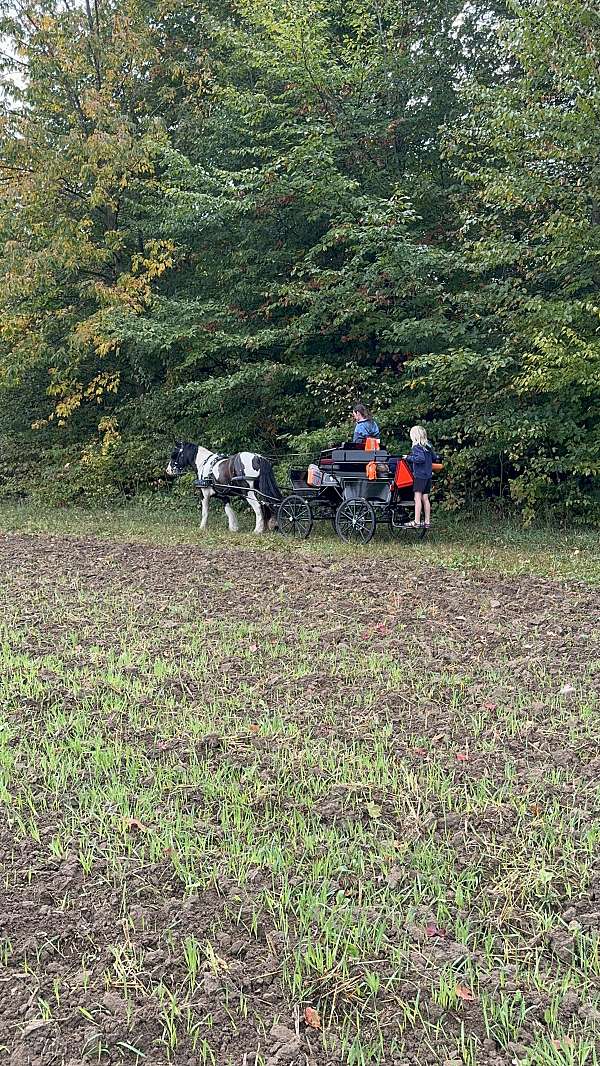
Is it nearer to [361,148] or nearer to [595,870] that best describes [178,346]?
[361,148]

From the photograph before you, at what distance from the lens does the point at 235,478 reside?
12656 millimetres

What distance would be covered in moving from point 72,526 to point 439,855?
487 inches

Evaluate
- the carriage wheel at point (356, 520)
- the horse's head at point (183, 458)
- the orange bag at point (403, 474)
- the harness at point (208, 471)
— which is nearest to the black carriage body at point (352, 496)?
the carriage wheel at point (356, 520)

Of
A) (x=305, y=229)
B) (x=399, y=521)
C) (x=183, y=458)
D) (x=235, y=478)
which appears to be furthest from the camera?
(x=305, y=229)

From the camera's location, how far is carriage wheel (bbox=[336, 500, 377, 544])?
11.1 m

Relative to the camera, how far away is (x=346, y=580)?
8.55m

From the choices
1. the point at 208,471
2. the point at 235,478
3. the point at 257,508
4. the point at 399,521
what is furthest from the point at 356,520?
the point at 208,471

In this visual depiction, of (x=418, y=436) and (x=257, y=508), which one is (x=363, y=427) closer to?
(x=418, y=436)

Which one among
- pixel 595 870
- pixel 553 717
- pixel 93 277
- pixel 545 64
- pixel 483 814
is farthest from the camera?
pixel 93 277

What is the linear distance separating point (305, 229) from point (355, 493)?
664 centimetres

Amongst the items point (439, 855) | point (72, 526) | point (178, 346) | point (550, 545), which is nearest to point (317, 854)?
point (439, 855)

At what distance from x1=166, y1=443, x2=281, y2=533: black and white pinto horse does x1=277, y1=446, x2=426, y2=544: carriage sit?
42 centimetres

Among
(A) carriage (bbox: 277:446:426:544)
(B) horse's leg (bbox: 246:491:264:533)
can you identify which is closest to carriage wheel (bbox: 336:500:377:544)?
(A) carriage (bbox: 277:446:426:544)

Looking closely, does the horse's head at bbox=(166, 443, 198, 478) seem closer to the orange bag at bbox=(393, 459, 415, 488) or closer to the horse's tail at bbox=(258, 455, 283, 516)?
the horse's tail at bbox=(258, 455, 283, 516)
